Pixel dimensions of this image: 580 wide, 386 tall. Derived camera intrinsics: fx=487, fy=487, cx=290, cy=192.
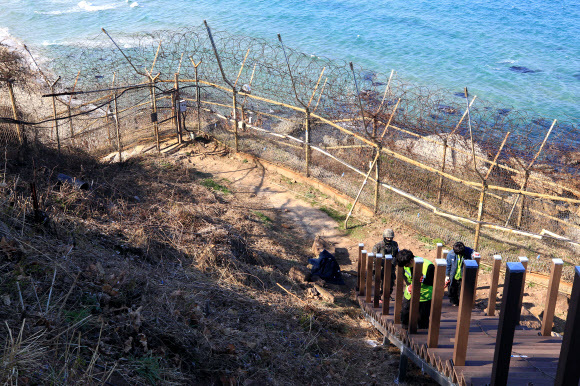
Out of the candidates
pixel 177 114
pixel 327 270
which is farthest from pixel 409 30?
pixel 327 270

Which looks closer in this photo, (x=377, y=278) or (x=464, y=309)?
(x=464, y=309)

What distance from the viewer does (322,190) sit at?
11602 millimetres

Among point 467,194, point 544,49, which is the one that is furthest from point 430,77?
point 467,194

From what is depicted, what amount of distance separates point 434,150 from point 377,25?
2419cm

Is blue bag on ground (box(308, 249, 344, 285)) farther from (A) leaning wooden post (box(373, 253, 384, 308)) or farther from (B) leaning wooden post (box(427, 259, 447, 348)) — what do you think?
(B) leaning wooden post (box(427, 259, 447, 348))

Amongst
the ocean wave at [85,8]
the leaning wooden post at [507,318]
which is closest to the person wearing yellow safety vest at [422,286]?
the leaning wooden post at [507,318]

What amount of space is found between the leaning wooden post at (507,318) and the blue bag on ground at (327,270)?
487 centimetres

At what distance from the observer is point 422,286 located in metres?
5.65

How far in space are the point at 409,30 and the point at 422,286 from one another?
31.3 meters

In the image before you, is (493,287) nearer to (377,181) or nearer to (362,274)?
(362,274)

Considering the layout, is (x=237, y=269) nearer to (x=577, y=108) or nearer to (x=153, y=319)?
(x=153, y=319)

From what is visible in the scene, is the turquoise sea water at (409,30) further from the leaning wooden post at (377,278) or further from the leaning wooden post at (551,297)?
the leaning wooden post at (551,297)

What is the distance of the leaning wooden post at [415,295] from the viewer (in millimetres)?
5043

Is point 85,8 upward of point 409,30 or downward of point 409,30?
upward
